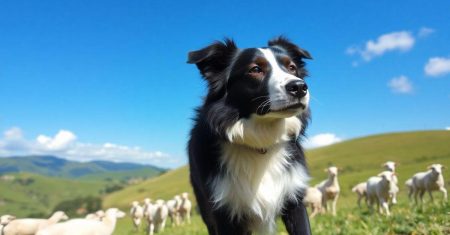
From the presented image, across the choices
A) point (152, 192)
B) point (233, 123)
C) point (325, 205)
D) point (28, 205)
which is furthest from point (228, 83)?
point (28, 205)

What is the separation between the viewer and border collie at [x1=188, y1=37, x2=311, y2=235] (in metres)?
4.72

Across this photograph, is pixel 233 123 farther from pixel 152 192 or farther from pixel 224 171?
pixel 152 192

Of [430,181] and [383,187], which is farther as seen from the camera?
[430,181]

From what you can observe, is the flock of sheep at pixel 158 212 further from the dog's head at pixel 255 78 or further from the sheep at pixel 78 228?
the dog's head at pixel 255 78

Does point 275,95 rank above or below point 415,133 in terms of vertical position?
below

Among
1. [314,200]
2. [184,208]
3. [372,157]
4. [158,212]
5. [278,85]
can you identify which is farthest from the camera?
[372,157]

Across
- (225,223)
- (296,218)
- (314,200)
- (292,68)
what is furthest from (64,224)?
(314,200)

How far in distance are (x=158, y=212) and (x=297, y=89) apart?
2078cm

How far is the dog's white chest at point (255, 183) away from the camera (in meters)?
4.74

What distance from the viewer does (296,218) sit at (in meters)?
4.82

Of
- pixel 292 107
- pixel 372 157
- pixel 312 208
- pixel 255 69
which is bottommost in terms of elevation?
pixel 312 208

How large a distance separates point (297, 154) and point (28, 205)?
21407cm

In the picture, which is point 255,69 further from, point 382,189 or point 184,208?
point 184,208

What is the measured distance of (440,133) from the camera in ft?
296
